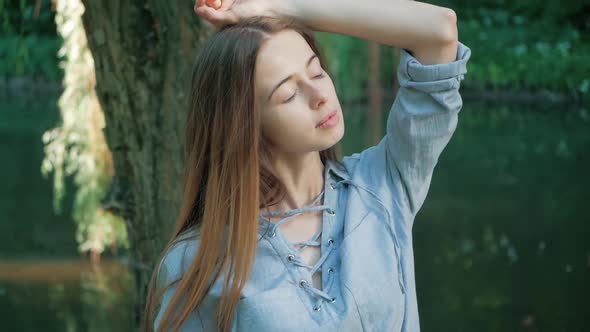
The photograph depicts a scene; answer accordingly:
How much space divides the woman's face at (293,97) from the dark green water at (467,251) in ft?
9.75

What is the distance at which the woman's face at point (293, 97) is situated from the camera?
1.26 m

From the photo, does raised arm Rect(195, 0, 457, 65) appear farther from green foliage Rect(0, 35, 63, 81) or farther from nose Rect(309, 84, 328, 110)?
green foliage Rect(0, 35, 63, 81)

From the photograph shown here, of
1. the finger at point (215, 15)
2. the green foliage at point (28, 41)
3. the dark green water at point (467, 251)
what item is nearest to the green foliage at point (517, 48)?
the dark green water at point (467, 251)

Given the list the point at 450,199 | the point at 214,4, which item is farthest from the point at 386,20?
the point at 450,199

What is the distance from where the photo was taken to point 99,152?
14.5 feet

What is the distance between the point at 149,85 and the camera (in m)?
2.19

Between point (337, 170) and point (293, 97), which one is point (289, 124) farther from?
point (337, 170)

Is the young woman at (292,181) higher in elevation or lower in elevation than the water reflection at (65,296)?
higher

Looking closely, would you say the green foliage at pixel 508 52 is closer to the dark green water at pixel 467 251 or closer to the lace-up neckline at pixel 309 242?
the dark green water at pixel 467 251

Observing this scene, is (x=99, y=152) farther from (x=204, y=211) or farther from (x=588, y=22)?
(x=588, y=22)

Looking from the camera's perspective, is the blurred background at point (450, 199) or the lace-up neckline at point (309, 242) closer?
the lace-up neckline at point (309, 242)

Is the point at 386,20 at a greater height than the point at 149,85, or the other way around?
the point at 386,20

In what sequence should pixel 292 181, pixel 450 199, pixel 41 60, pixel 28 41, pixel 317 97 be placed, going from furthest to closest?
pixel 41 60 → pixel 28 41 → pixel 450 199 → pixel 292 181 → pixel 317 97

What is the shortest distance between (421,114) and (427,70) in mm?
60
